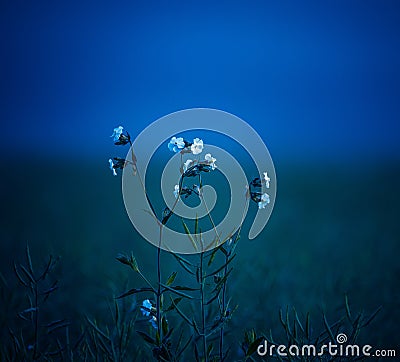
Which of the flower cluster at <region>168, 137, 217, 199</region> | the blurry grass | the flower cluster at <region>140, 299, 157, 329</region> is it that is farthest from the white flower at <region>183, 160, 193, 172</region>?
the blurry grass

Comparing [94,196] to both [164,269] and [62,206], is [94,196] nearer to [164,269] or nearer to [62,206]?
[62,206]

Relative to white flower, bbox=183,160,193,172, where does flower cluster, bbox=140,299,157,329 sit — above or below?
below

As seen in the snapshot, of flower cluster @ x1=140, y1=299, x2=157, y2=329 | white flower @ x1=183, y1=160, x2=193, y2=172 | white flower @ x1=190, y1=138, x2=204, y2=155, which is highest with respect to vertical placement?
Result: white flower @ x1=190, y1=138, x2=204, y2=155

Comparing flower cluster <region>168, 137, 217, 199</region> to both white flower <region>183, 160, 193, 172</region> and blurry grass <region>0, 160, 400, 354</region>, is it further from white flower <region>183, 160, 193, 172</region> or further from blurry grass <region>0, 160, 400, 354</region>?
blurry grass <region>0, 160, 400, 354</region>

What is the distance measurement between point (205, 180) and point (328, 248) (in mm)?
472

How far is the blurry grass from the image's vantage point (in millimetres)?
1592

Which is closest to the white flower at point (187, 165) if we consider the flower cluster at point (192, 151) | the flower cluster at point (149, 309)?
the flower cluster at point (192, 151)

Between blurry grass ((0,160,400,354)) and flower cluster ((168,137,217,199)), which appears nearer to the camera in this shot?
flower cluster ((168,137,217,199))

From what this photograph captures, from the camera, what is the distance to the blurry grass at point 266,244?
1.59 m

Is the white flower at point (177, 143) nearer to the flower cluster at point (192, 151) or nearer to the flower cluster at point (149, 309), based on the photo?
the flower cluster at point (192, 151)

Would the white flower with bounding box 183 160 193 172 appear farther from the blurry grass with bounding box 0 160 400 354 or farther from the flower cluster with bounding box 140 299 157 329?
the blurry grass with bounding box 0 160 400 354

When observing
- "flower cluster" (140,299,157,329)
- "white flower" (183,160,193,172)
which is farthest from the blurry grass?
"white flower" (183,160,193,172)

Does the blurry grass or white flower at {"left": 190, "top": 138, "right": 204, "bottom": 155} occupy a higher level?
white flower at {"left": 190, "top": 138, "right": 204, "bottom": 155}

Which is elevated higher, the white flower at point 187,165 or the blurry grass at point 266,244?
the white flower at point 187,165
